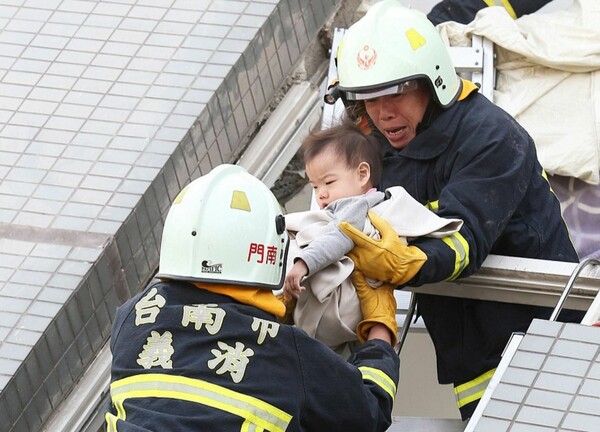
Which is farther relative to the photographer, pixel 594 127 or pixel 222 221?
pixel 594 127

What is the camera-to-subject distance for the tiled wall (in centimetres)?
451

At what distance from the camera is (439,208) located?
13.1 feet

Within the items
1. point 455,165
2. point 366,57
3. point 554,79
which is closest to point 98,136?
point 366,57

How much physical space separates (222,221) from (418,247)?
2.28 ft

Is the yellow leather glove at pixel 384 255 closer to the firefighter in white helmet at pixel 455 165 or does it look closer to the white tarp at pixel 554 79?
the firefighter in white helmet at pixel 455 165

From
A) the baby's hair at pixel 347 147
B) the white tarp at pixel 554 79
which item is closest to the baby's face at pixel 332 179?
the baby's hair at pixel 347 147

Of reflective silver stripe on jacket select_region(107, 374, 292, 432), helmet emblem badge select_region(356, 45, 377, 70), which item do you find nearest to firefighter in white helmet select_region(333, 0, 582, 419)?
helmet emblem badge select_region(356, 45, 377, 70)

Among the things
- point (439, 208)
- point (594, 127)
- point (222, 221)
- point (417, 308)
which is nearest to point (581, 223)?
point (594, 127)

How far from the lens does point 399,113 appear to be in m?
4.18

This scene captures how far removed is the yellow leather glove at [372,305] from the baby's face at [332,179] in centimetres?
29

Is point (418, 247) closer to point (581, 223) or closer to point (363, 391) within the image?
point (363, 391)

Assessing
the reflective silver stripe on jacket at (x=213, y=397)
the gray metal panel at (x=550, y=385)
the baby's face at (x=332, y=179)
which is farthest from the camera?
the baby's face at (x=332, y=179)

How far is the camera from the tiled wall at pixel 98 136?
4.51 metres

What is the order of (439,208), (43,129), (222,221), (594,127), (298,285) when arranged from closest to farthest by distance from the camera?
1. (222,221)
2. (298,285)
3. (439,208)
4. (43,129)
5. (594,127)
